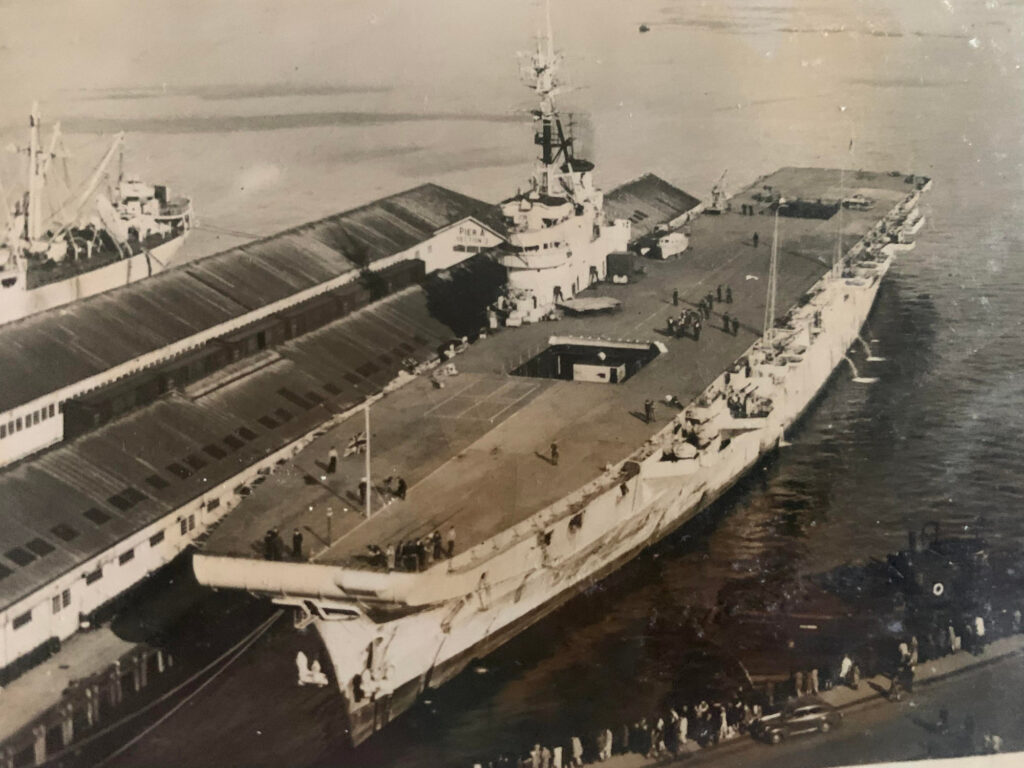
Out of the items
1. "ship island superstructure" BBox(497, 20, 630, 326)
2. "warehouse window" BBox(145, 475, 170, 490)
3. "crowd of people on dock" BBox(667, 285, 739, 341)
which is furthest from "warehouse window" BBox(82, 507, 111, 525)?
"crowd of people on dock" BBox(667, 285, 739, 341)

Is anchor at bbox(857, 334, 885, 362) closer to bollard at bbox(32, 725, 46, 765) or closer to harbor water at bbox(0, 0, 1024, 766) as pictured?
harbor water at bbox(0, 0, 1024, 766)

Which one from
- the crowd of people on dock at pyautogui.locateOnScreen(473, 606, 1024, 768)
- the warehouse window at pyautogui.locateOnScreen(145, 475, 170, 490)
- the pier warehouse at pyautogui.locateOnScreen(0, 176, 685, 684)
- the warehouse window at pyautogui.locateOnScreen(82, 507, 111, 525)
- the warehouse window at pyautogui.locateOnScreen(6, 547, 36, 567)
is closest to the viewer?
the crowd of people on dock at pyautogui.locateOnScreen(473, 606, 1024, 768)

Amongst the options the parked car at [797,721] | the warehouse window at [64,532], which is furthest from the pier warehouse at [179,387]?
the parked car at [797,721]

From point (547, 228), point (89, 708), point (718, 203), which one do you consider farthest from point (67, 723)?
point (718, 203)

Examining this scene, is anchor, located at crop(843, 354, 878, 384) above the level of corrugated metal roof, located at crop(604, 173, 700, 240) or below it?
below

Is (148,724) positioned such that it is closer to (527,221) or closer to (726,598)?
(726,598)

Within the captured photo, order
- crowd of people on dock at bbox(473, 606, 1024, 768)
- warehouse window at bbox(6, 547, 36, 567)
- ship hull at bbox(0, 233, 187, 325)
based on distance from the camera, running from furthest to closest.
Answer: ship hull at bbox(0, 233, 187, 325) < warehouse window at bbox(6, 547, 36, 567) < crowd of people on dock at bbox(473, 606, 1024, 768)

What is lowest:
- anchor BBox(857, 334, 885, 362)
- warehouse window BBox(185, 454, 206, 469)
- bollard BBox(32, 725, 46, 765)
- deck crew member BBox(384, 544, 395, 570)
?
bollard BBox(32, 725, 46, 765)

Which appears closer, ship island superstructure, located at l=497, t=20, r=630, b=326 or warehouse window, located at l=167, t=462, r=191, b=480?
warehouse window, located at l=167, t=462, r=191, b=480
